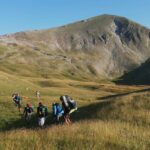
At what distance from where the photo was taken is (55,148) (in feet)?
A: 51.8

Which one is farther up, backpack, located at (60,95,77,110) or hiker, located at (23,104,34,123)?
backpack, located at (60,95,77,110)

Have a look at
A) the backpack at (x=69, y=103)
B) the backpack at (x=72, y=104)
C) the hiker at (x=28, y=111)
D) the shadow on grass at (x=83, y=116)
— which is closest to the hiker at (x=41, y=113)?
the backpack at (x=69, y=103)

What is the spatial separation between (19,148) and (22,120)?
28.7 meters

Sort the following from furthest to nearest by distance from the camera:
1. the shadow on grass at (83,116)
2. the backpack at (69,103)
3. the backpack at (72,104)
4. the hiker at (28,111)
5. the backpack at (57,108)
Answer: the hiker at (28,111)
the shadow on grass at (83,116)
the backpack at (57,108)
the backpack at (72,104)
the backpack at (69,103)

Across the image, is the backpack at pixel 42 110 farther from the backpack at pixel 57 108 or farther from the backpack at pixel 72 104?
the backpack at pixel 72 104

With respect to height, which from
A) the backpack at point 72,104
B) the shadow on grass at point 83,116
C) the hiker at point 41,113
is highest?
the backpack at point 72,104

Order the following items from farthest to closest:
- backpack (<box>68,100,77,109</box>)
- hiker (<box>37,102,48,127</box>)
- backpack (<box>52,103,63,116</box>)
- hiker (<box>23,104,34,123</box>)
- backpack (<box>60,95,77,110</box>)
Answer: hiker (<box>23,104,34,123</box>) < backpack (<box>52,103,63,116</box>) < hiker (<box>37,102,48,127</box>) < backpack (<box>68,100,77,109</box>) < backpack (<box>60,95,77,110</box>)

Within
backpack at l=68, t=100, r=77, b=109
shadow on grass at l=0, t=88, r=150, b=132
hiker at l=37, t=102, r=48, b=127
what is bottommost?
shadow on grass at l=0, t=88, r=150, b=132

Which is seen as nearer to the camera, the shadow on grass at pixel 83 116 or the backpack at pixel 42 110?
the backpack at pixel 42 110

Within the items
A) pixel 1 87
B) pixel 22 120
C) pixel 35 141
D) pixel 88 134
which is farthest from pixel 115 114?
pixel 1 87

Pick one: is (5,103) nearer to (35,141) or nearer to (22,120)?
(22,120)

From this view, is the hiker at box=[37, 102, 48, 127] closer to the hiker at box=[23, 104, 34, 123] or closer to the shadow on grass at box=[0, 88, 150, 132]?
the shadow on grass at box=[0, 88, 150, 132]

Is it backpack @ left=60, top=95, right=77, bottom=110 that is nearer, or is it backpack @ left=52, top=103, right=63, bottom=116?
backpack @ left=60, top=95, right=77, bottom=110

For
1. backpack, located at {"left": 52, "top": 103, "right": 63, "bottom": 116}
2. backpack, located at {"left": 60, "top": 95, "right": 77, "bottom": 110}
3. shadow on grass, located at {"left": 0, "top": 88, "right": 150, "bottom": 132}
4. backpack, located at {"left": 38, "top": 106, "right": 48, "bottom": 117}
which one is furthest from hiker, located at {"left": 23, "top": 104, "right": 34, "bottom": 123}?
backpack, located at {"left": 60, "top": 95, "right": 77, "bottom": 110}
